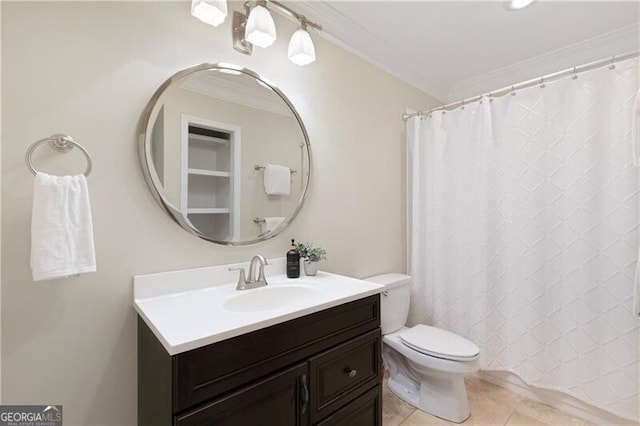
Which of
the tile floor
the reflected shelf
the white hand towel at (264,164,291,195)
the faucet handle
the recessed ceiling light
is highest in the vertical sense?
the recessed ceiling light

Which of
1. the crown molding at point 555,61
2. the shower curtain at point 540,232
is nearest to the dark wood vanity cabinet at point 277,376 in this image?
the shower curtain at point 540,232

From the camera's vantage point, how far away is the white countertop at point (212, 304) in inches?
34.0

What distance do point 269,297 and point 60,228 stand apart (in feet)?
2.69

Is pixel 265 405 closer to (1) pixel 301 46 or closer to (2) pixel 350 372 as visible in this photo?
(2) pixel 350 372

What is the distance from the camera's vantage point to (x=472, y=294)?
2037mm

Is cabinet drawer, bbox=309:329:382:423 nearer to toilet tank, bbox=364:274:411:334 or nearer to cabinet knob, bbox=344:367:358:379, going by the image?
cabinet knob, bbox=344:367:358:379

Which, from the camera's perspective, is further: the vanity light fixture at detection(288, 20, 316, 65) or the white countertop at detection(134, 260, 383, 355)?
the vanity light fixture at detection(288, 20, 316, 65)

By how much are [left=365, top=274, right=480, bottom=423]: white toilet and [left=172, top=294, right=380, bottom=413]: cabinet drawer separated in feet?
2.03

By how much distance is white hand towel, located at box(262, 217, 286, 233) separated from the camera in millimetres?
1562

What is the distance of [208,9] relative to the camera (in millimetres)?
1213

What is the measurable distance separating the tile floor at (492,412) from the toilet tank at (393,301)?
448 millimetres

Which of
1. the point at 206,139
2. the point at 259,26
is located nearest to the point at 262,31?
the point at 259,26

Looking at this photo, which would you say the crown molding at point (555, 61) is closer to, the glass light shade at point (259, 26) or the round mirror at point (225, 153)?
the round mirror at point (225, 153)

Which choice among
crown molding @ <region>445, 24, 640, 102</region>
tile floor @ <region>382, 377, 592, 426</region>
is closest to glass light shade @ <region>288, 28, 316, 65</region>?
crown molding @ <region>445, 24, 640, 102</region>
